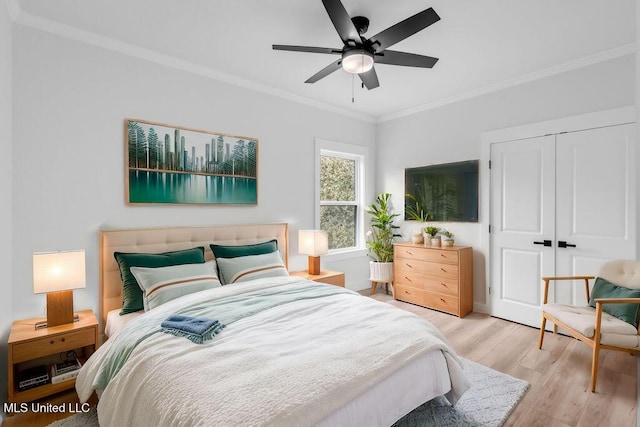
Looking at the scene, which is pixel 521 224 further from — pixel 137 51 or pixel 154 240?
pixel 137 51

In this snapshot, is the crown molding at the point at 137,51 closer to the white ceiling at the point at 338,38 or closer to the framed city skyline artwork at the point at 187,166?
the white ceiling at the point at 338,38

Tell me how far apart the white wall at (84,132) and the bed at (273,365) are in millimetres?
806

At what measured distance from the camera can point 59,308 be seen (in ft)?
7.16

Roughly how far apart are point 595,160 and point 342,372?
3.21 m

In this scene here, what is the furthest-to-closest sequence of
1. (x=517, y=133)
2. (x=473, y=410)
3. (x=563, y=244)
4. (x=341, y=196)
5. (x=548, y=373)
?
(x=341, y=196), (x=517, y=133), (x=563, y=244), (x=548, y=373), (x=473, y=410)

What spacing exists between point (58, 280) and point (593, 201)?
4.53 meters

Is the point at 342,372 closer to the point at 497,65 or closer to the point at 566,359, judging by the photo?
the point at 566,359

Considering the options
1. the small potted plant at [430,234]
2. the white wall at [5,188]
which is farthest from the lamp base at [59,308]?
the small potted plant at [430,234]

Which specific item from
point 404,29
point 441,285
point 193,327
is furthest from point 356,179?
point 193,327

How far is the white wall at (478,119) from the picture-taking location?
2.90m

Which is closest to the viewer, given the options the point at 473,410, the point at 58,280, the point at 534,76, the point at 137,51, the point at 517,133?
the point at 473,410

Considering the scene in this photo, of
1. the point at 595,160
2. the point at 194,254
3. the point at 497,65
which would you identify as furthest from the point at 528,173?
the point at 194,254

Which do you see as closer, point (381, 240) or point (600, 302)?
point (600, 302)

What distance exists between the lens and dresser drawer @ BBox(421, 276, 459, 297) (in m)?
3.67
